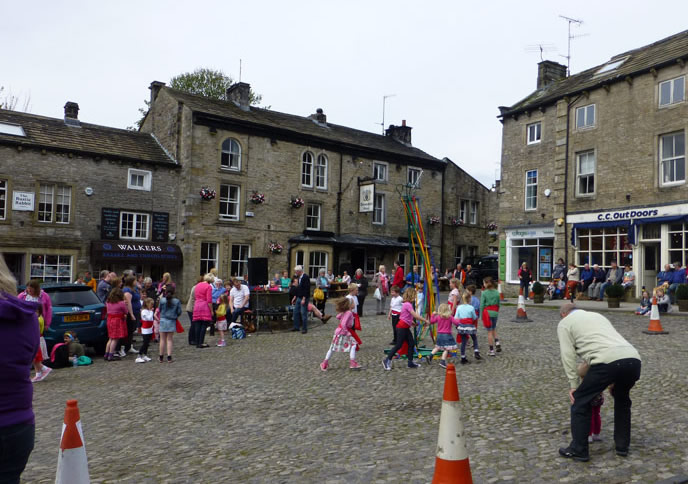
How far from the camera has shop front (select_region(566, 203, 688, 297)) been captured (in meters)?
19.9

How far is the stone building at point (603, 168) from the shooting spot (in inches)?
795

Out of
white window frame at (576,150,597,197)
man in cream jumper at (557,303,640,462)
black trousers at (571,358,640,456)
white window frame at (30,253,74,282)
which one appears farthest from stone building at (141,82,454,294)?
black trousers at (571,358,640,456)

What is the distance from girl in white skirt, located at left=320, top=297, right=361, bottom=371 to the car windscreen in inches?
211

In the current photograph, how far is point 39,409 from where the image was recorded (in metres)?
7.34

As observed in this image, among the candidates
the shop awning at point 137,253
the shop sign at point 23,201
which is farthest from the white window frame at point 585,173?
the shop sign at point 23,201

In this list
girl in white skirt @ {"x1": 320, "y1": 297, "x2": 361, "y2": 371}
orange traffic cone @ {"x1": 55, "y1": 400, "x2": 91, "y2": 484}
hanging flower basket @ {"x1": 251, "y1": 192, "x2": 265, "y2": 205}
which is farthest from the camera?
hanging flower basket @ {"x1": 251, "y1": 192, "x2": 265, "y2": 205}

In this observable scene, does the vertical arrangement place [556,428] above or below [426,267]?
below

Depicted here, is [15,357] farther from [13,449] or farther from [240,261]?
[240,261]

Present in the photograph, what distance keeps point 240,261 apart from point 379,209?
388 inches

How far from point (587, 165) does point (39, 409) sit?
2211 cm

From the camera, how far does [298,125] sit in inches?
1225

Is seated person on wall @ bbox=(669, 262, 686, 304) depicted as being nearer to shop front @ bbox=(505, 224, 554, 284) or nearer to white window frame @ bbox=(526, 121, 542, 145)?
shop front @ bbox=(505, 224, 554, 284)

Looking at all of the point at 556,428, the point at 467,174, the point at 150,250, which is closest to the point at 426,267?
the point at 556,428

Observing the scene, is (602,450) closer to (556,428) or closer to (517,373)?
(556,428)
